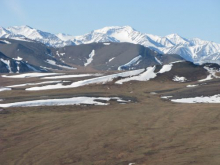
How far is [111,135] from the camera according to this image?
1698 inches

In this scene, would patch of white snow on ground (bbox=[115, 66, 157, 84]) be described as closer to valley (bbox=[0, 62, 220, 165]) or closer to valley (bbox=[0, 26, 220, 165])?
valley (bbox=[0, 26, 220, 165])

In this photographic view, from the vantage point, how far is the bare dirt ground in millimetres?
33938

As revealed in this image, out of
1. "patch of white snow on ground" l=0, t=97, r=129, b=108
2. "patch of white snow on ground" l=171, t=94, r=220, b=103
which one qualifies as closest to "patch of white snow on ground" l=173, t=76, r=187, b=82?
"patch of white snow on ground" l=171, t=94, r=220, b=103

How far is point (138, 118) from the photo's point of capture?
53.8 metres

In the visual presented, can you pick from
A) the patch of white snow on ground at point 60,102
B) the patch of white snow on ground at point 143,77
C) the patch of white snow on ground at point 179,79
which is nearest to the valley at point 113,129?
the patch of white snow on ground at point 60,102

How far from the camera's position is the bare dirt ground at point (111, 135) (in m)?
33.9

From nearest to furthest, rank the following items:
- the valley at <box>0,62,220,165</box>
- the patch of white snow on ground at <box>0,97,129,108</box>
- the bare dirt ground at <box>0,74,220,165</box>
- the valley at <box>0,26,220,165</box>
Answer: the bare dirt ground at <box>0,74,220,165</box>
the valley at <box>0,62,220,165</box>
the valley at <box>0,26,220,165</box>
the patch of white snow on ground at <box>0,97,129,108</box>

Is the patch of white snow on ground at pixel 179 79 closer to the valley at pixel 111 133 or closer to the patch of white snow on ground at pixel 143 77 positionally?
the patch of white snow on ground at pixel 143 77

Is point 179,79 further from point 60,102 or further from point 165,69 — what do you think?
point 60,102

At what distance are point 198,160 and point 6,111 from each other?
121 ft

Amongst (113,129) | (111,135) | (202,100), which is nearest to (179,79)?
(202,100)

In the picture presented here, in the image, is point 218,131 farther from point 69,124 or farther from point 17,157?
point 17,157

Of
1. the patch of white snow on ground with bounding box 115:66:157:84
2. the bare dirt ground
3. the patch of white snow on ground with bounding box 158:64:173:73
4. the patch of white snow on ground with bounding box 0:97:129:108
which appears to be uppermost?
the patch of white snow on ground with bounding box 158:64:173:73

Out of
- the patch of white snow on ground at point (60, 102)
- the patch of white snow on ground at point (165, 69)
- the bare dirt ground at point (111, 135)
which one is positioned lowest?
the bare dirt ground at point (111, 135)
